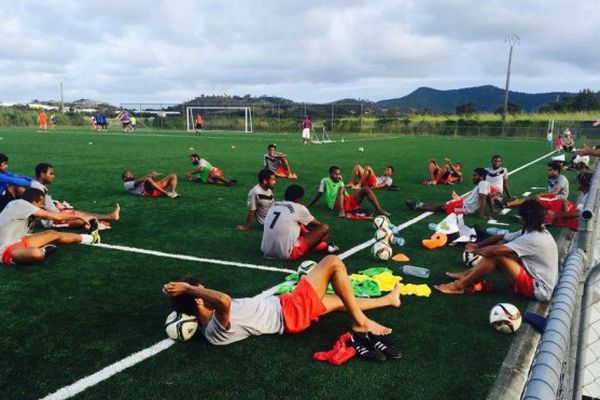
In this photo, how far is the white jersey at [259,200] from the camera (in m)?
8.75

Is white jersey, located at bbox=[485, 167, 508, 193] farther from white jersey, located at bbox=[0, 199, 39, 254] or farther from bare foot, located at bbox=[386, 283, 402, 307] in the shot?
white jersey, located at bbox=[0, 199, 39, 254]

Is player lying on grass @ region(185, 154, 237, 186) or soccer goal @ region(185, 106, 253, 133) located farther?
soccer goal @ region(185, 106, 253, 133)

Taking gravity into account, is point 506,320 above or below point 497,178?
below

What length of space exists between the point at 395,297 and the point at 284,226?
6.76 ft

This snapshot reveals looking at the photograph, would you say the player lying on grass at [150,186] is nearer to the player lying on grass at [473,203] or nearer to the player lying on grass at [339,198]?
the player lying on grass at [339,198]

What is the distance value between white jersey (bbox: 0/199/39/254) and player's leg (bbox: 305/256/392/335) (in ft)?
14.4

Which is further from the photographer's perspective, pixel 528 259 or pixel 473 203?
pixel 473 203


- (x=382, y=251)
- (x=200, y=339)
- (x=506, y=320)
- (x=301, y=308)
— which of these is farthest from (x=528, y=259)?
(x=200, y=339)

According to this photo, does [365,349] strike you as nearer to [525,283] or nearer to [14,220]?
[525,283]

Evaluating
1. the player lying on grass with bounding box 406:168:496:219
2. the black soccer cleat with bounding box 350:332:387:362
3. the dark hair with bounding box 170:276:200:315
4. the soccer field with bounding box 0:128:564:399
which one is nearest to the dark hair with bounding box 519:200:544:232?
the soccer field with bounding box 0:128:564:399

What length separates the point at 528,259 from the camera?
18.7 ft

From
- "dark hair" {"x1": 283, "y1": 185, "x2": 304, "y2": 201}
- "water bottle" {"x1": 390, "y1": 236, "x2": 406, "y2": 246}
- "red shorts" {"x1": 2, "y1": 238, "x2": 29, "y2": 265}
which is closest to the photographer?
"red shorts" {"x1": 2, "y1": 238, "x2": 29, "y2": 265}

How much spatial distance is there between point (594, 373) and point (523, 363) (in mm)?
3486

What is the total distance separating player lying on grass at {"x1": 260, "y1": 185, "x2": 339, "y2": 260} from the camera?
6980mm
